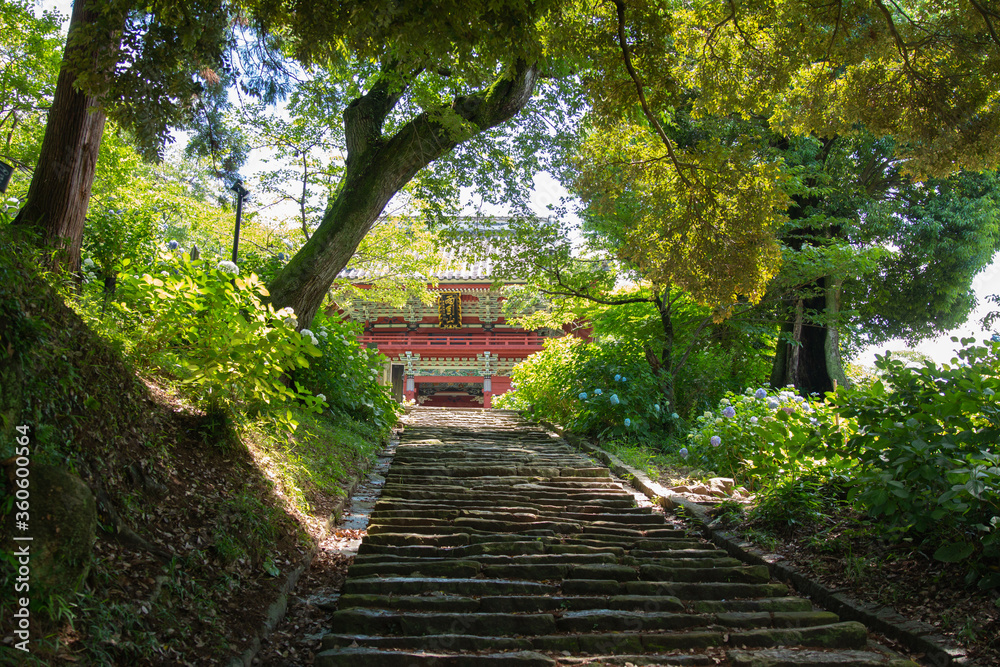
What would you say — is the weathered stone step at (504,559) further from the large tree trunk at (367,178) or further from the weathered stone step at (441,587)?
the large tree trunk at (367,178)

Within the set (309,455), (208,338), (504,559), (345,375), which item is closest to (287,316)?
(208,338)

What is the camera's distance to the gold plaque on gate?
63.9 feet

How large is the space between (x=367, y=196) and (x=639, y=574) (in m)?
4.86

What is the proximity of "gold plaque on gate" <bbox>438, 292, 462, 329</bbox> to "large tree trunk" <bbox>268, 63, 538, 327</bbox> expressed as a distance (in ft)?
39.0

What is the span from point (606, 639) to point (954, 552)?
6.34 feet

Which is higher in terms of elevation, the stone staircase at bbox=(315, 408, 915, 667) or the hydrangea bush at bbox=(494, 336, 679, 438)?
the hydrangea bush at bbox=(494, 336, 679, 438)

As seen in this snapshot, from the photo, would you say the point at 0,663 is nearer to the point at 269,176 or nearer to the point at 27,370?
the point at 27,370

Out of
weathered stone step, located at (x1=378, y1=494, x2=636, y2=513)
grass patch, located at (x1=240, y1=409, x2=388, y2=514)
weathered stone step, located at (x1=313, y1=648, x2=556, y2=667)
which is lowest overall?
weathered stone step, located at (x1=378, y1=494, x2=636, y2=513)

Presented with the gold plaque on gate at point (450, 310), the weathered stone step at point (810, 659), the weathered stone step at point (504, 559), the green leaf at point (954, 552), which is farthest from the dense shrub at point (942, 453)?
the gold plaque on gate at point (450, 310)

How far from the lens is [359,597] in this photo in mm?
3621

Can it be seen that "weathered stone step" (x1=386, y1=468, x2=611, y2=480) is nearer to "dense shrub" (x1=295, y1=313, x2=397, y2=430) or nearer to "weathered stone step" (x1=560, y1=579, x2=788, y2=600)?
"dense shrub" (x1=295, y1=313, x2=397, y2=430)

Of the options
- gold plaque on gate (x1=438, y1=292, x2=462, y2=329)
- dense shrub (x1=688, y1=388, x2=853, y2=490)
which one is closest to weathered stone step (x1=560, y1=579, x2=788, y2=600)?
dense shrub (x1=688, y1=388, x2=853, y2=490)

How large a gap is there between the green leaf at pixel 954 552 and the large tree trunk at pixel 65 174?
20.3 ft

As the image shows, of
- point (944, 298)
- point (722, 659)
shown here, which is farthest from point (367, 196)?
point (944, 298)
